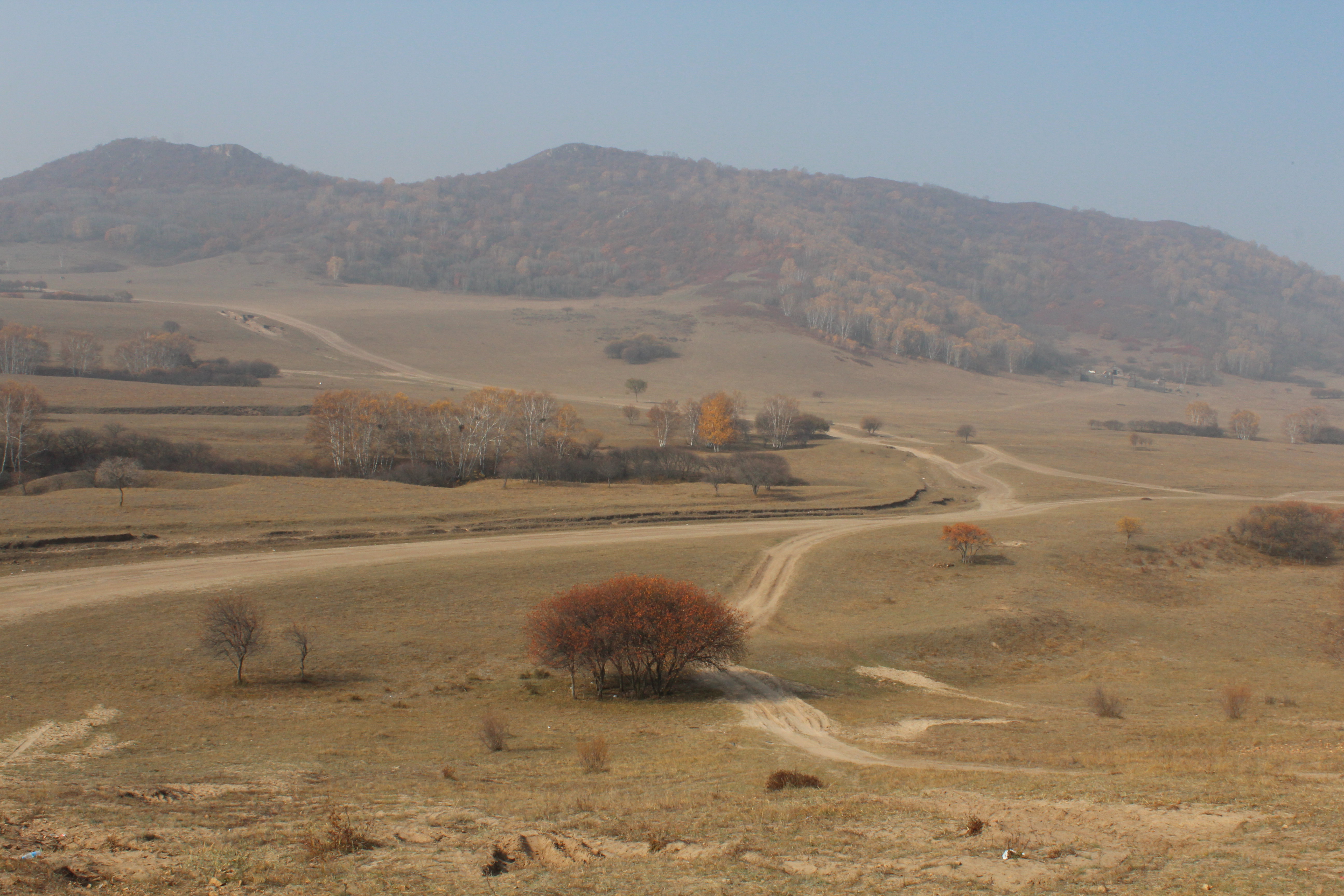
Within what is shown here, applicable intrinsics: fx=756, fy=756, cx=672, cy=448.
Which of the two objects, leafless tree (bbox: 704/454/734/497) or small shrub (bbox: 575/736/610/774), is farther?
leafless tree (bbox: 704/454/734/497)

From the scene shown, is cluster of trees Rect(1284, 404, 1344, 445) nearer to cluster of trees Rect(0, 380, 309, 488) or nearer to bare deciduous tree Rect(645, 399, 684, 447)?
bare deciduous tree Rect(645, 399, 684, 447)

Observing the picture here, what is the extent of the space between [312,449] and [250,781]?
6782 centimetres

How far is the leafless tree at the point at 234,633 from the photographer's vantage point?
84.7ft

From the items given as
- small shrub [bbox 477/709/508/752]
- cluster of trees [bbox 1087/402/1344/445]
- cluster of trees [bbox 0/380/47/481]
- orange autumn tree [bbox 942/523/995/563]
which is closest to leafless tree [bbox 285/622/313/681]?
small shrub [bbox 477/709/508/752]

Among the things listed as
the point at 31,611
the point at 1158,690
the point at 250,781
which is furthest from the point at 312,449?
the point at 1158,690

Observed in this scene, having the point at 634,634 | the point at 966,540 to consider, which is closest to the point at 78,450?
the point at 634,634

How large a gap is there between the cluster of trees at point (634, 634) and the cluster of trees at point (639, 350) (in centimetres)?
13844

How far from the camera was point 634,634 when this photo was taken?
86.8ft

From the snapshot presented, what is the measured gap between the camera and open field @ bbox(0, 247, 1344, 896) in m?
11.1

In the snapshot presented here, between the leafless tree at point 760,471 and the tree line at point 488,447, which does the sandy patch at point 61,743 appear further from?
the leafless tree at point 760,471

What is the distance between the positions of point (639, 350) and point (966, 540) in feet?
414

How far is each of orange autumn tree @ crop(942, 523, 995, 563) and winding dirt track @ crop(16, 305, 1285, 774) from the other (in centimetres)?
718

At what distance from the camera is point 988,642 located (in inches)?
1391

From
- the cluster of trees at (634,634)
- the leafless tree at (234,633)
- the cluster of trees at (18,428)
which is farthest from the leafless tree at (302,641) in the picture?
the cluster of trees at (18,428)
